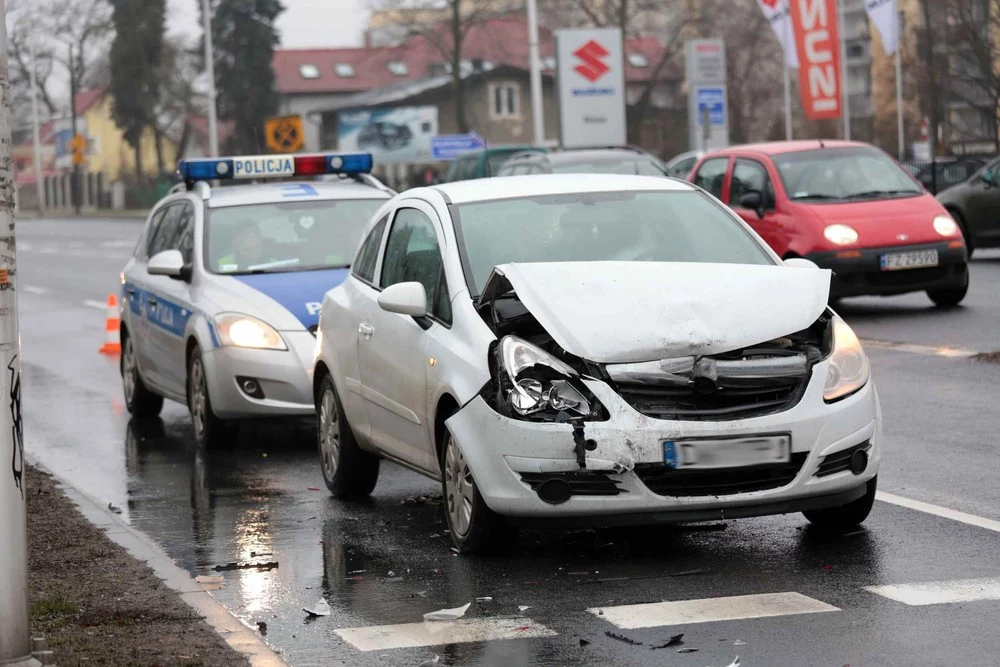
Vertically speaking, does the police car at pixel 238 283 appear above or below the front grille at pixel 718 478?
above

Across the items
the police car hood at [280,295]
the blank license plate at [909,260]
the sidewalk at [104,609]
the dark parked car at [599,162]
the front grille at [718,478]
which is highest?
the dark parked car at [599,162]

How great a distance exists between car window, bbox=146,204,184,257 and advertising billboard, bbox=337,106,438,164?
78.5 metres

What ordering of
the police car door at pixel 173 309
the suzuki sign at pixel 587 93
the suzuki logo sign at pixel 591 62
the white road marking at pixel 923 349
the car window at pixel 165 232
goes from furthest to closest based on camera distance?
the suzuki logo sign at pixel 591 62, the suzuki sign at pixel 587 93, the white road marking at pixel 923 349, the car window at pixel 165 232, the police car door at pixel 173 309

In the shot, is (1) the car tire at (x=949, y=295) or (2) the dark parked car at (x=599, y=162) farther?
(2) the dark parked car at (x=599, y=162)

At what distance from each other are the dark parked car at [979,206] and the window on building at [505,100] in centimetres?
8283

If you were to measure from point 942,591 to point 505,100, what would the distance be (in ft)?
330

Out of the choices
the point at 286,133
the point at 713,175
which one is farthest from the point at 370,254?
the point at 286,133

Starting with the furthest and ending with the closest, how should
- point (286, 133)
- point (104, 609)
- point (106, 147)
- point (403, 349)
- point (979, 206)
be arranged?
point (106, 147)
point (286, 133)
point (979, 206)
point (403, 349)
point (104, 609)

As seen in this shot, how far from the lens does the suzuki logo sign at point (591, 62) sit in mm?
40500

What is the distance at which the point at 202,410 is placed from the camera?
11742 millimetres

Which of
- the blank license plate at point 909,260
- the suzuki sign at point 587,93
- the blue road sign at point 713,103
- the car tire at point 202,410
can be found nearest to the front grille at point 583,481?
the car tire at point 202,410

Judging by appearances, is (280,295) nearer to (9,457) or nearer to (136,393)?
(136,393)

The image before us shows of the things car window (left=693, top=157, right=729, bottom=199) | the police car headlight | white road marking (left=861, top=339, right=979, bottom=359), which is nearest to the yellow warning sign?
car window (left=693, top=157, right=729, bottom=199)

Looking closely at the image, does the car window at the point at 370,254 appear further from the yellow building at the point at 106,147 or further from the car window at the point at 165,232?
the yellow building at the point at 106,147
